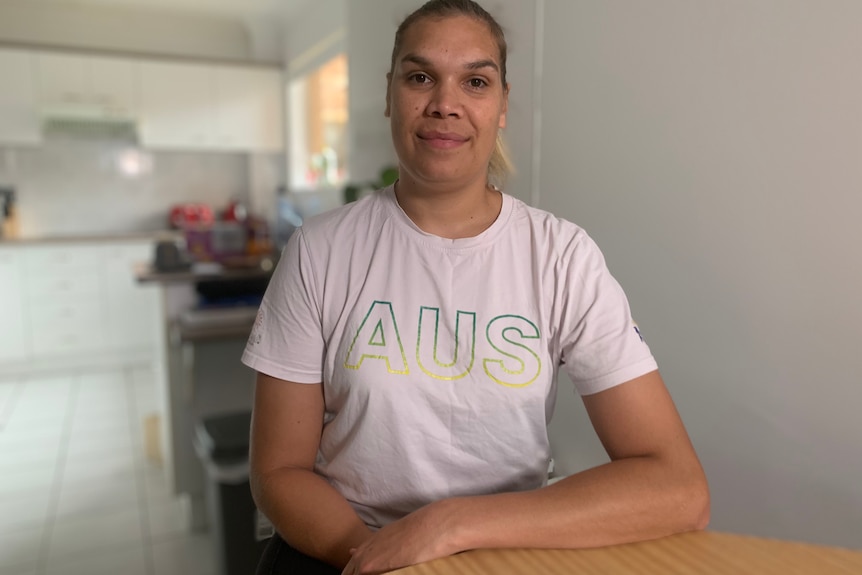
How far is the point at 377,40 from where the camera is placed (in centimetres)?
280

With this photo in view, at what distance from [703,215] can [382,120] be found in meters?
1.87

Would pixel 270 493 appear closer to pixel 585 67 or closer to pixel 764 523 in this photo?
pixel 764 523

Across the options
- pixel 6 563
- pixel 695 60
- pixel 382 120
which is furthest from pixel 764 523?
pixel 6 563

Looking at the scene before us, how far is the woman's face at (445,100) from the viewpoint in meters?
0.94

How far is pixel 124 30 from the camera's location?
4.78m

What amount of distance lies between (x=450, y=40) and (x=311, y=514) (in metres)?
0.74

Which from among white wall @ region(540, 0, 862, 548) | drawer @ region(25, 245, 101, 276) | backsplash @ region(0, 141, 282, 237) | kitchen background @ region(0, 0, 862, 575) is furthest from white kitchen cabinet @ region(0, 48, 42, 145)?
white wall @ region(540, 0, 862, 548)

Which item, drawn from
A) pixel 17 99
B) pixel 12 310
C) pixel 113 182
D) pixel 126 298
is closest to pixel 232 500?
pixel 126 298

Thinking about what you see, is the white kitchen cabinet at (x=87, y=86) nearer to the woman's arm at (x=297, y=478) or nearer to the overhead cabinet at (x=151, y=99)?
the overhead cabinet at (x=151, y=99)

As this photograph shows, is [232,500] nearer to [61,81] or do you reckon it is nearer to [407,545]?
[407,545]

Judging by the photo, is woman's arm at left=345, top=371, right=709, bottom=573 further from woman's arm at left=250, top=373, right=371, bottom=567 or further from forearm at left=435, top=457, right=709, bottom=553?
woman's arm at left=250, top=373, right=371, bottom=567

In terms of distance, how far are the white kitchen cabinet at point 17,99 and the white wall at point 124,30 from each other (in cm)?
15

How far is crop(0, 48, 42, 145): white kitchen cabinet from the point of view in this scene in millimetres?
4438

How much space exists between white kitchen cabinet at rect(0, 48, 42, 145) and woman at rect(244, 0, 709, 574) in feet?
14.9
